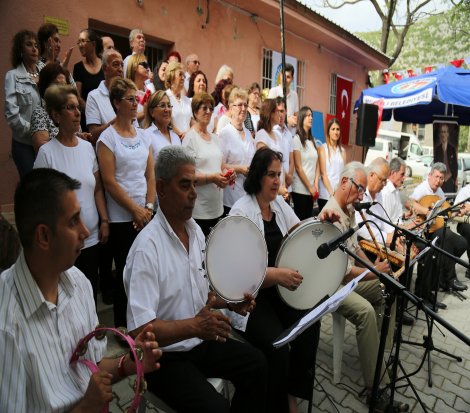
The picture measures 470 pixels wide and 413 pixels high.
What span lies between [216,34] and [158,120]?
4.87 m

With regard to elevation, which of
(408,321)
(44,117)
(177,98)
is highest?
(177,98)

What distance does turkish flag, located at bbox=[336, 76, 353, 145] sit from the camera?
13375 millimetres

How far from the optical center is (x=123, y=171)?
123 inches

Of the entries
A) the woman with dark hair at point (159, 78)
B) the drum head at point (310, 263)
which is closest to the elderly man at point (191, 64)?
the woman with dark hair at point (159, 78)

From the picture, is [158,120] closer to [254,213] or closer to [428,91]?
[254,213]

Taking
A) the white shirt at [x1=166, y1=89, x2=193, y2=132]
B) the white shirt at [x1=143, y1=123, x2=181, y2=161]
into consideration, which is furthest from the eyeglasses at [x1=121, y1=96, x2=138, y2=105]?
the white shirt at [x1=166, y1=89, x2=193, y2=132]

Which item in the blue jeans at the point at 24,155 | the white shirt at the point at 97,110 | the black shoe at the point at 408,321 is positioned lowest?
the black shoe at the point at 408,321

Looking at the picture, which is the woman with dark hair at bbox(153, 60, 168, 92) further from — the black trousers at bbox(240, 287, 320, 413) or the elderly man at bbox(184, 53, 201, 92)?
the black trousers at bbox(240, 287, 320, 413)

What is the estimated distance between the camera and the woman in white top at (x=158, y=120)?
354cm

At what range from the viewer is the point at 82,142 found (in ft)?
9.46

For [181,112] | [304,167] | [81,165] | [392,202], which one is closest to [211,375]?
[81,165]

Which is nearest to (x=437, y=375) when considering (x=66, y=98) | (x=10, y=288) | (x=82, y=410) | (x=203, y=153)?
(x=203, y=153)

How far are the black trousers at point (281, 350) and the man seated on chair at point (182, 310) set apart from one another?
0.27 meters

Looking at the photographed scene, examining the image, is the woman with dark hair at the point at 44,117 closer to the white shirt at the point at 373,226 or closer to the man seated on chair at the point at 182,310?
the man seated on chair at the point at 182,310
